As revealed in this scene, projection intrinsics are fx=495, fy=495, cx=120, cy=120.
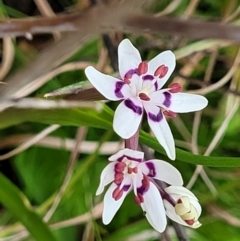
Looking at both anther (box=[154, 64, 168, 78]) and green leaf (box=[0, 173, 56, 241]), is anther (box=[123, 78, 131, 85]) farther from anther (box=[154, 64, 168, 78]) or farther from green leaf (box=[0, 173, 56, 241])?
green leaf (box=[0, 173, 56, 241])

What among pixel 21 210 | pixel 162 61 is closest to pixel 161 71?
pixel 162 61

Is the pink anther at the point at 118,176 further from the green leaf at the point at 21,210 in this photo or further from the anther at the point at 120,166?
the green leaf at the point at 21,210

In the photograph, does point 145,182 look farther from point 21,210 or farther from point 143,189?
point 21,210

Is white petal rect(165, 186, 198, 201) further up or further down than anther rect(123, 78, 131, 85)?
further down

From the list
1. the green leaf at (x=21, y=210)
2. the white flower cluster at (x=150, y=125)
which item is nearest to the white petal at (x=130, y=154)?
the white flower cluster at (x=150, y=125)

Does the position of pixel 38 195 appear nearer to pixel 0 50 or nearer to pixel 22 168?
pixel 22 168

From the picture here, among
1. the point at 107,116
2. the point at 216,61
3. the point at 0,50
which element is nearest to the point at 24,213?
the point at 107,116

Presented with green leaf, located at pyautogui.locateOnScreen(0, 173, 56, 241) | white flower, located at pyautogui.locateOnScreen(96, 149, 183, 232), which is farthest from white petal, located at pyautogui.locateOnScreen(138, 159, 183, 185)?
green leaf, located at pyautogui.locateOnScreen(0, 173, 56, 241)
